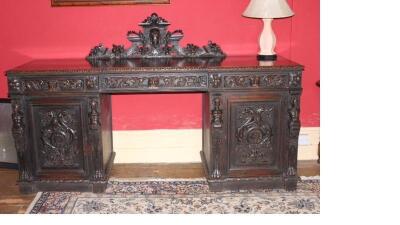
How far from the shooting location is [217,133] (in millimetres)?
2676

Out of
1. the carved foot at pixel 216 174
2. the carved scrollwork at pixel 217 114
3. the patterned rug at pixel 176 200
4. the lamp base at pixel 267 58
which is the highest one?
the lamp base at pixel 267 58

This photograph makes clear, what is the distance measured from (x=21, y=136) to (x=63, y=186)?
45cm

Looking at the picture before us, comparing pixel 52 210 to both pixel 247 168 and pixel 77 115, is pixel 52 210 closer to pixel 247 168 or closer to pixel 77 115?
pixel 77 115

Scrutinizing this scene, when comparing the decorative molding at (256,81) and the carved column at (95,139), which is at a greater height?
the decorative molding at (256,81)

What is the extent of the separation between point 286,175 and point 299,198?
0.18 metres

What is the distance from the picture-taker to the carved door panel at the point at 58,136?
2617 mm

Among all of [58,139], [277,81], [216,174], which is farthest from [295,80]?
[58,139]

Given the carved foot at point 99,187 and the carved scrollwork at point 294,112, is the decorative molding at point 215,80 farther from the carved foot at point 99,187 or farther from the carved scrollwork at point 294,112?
the carved foot at point 99,187

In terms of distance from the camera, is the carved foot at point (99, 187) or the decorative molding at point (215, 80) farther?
the carved foot at point (99, 187)

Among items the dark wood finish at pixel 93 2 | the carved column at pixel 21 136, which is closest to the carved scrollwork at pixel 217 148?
the dark wood finish at pixel 93 2

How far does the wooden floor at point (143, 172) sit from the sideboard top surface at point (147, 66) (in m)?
0.88

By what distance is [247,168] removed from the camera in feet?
9.07

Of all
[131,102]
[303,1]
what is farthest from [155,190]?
[303,1]

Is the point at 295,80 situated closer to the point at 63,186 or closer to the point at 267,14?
the point at 267,14
